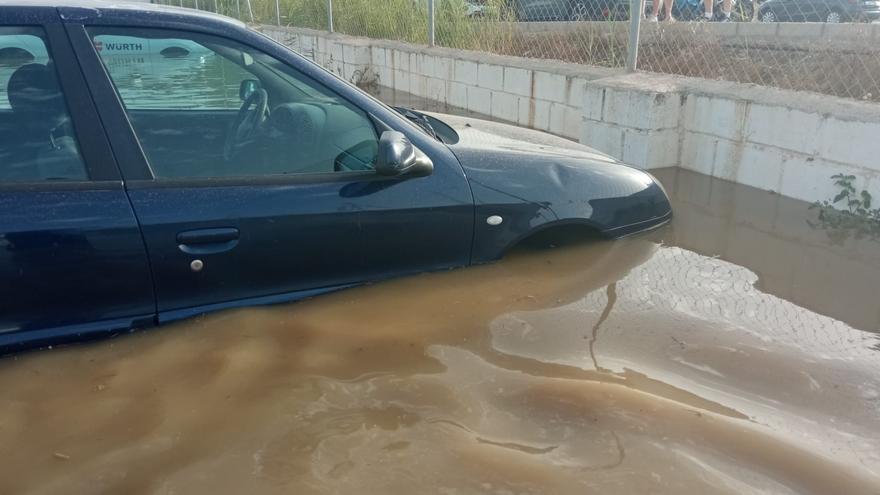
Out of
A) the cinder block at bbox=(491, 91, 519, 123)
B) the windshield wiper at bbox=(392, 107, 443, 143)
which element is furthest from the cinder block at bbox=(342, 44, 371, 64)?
the windshield wiper at bbox=(392, 107, 443, 143)

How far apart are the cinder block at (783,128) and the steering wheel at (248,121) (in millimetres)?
3779

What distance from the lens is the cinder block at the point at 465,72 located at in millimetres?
8859

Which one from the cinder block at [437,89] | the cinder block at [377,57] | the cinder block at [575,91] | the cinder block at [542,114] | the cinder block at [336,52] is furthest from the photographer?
the cinder block at [336,52]

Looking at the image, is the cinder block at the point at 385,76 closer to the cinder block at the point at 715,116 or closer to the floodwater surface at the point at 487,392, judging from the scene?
the cinder block at the point at 715,116

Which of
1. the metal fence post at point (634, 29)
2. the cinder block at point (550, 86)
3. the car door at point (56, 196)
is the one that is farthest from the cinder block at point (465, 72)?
the car door at point (56, 196)

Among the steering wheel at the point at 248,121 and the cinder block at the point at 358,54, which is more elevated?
the steering wheel at the point at 248,121

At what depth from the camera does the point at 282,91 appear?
3.41 metres

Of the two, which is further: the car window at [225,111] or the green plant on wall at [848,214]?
the green plant on wall at [848,214]

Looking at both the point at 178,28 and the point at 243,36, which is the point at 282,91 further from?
the point at 178,28

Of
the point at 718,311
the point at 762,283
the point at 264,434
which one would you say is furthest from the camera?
the point at 762,283

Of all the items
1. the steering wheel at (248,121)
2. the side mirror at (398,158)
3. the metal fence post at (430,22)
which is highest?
the metal fence post at (430,22)

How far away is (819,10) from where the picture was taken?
973cm

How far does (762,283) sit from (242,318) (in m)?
2.79

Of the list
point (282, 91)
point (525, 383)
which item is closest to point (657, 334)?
point (525, 383)
